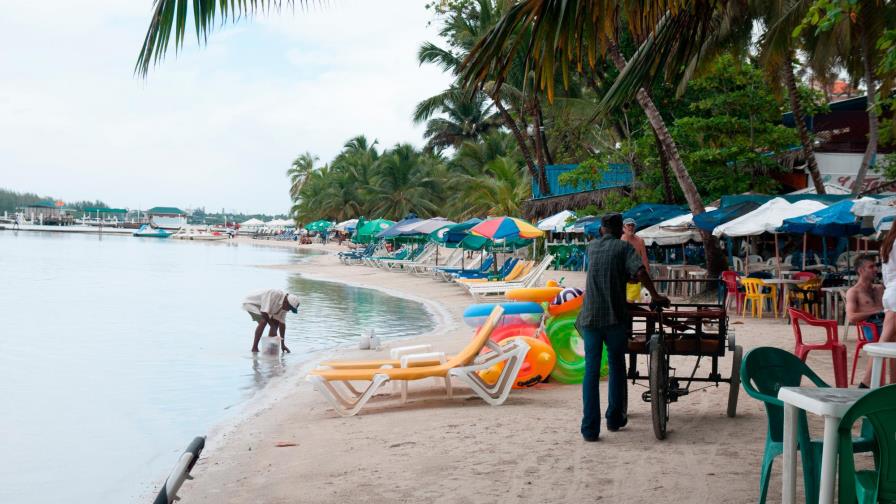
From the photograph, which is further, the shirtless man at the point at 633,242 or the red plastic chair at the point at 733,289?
the red plastic chair at the point at 733,289

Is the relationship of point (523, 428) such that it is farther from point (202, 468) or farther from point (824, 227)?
point (824, 227)

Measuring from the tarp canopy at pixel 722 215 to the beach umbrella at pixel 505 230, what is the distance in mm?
6474

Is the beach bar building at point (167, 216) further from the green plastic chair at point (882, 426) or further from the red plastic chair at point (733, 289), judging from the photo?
the green plastic chair at point (882, 426)

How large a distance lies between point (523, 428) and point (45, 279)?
26.6m

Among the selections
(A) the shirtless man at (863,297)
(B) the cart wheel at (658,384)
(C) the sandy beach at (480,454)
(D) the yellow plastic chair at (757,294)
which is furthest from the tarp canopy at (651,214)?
(B) the cart wheel at (658,384)

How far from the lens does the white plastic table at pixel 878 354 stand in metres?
3.85

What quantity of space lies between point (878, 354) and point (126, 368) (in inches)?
382

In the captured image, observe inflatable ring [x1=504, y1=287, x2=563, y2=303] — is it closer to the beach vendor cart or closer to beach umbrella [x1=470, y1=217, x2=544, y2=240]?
the beach vendor cart

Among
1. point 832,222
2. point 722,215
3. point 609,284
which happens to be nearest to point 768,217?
point 722,215

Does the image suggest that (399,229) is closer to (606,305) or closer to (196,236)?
(606,305)

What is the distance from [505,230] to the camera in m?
20.4

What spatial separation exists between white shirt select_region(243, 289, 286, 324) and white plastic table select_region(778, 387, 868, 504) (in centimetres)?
864

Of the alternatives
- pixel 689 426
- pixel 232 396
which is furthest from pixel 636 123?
pixel 689 426

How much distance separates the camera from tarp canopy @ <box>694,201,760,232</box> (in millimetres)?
14070
